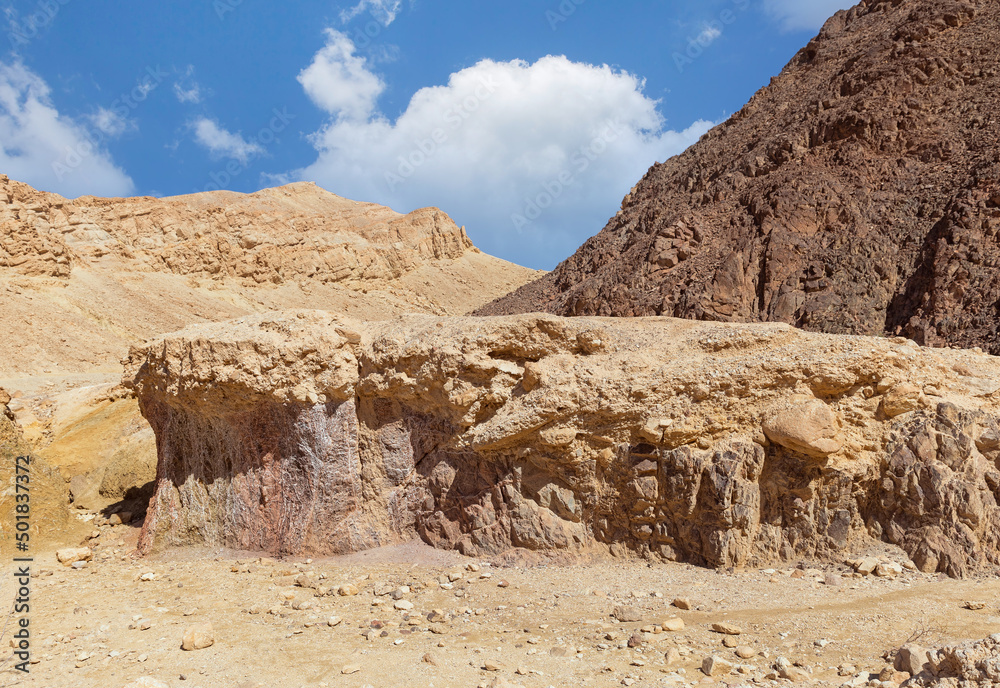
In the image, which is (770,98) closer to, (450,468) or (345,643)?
(450,468)

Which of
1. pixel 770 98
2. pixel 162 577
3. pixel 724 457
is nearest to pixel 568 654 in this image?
pixel 724 457

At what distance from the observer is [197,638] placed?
19.4 feet

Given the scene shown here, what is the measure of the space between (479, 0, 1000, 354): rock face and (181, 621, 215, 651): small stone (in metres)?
13.2

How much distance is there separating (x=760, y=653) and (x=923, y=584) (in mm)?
2112

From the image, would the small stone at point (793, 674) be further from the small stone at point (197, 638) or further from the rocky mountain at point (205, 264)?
the rocky mountain at point (205, 264)

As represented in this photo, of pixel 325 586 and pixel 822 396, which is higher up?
pixel 822 396

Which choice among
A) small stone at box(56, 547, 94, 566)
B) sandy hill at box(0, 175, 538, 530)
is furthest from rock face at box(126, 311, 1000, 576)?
sandy hill at box(0, 175, 538, 530)

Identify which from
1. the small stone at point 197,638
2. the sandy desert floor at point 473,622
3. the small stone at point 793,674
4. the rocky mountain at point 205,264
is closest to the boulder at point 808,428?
the sandy desert floor at point 473,622

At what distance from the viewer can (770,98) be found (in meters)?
25.7

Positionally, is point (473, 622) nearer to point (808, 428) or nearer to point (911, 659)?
point (911, 659)

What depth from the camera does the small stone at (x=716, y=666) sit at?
4863mm

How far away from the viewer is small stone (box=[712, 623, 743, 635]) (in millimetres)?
5477

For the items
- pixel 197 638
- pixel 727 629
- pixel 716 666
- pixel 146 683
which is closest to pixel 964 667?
pixel 716 666

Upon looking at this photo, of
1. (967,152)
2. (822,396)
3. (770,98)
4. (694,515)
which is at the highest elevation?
(770,98)
